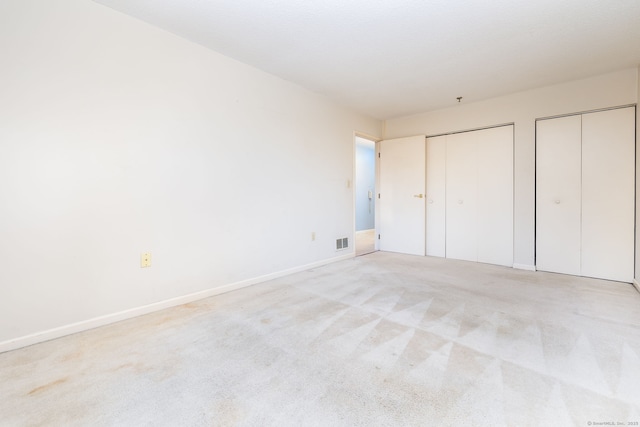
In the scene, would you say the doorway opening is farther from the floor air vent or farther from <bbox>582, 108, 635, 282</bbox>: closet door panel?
<bbox>582, 108, 635, 282</bbox>: closet door panel

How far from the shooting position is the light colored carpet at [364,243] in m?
4.94

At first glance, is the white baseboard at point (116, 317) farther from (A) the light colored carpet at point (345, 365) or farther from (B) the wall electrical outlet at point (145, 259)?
(B) the wall electrical outlet at point (145, 259)

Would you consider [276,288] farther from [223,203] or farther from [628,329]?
[628,329]

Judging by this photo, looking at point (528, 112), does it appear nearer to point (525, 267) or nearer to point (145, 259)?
point (525, 267)

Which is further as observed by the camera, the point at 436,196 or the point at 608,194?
the point at 436,196

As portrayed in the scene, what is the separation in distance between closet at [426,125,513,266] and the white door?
0.16 metres

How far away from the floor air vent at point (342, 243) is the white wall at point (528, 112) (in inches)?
89.5

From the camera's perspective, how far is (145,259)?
2.28m

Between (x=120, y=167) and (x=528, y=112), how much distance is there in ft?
15.0

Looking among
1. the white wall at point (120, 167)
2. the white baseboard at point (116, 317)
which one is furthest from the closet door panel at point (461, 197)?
the white baseboard at point (116, 317)

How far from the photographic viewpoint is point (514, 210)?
3.75 m

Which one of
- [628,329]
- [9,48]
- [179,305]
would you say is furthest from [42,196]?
[628,329]

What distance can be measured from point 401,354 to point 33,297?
2.40 m

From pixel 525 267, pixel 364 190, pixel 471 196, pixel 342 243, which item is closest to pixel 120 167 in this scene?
pixel 342 243
